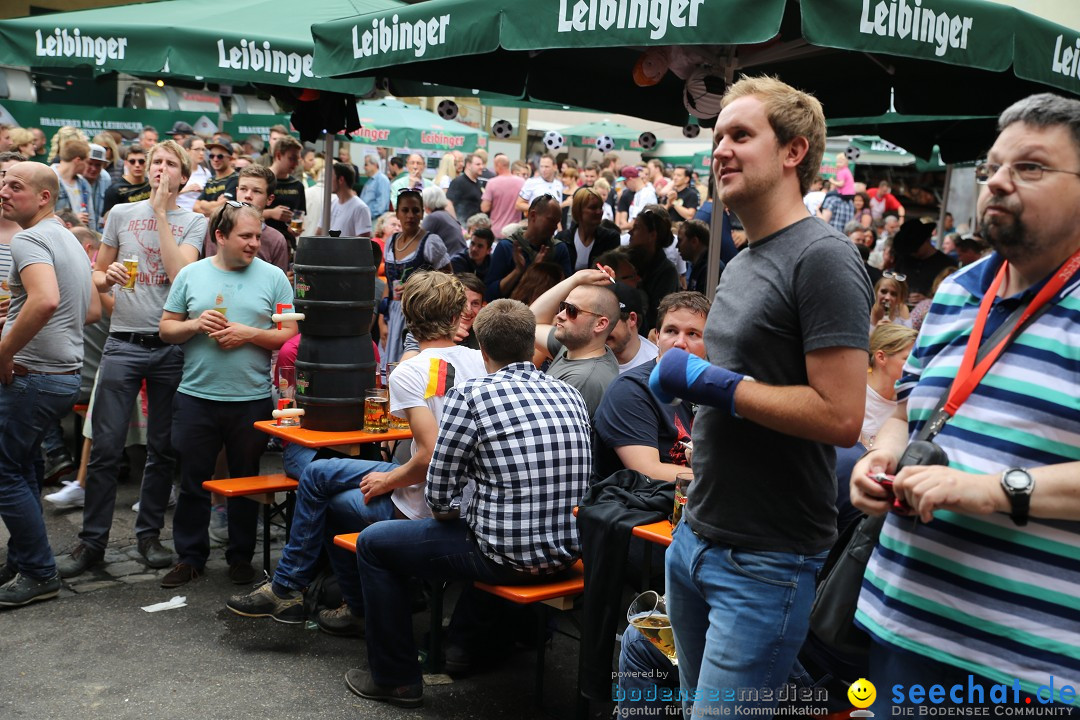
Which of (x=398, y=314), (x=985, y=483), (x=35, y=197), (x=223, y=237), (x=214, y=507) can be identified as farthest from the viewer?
(x=398, y=314)

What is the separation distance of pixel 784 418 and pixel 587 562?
1896 mm

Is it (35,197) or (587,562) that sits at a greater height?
(35,197)

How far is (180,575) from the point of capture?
5734mm

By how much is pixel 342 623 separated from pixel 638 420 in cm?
184

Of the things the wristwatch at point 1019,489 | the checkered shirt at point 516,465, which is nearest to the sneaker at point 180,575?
the checkered shirt at point 516,465

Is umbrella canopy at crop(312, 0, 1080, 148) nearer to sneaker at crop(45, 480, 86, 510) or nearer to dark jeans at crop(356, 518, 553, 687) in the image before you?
dark jeans at crop(356, 518, 553, 687)

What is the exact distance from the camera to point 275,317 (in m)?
5.68

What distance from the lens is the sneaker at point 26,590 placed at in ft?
17.5

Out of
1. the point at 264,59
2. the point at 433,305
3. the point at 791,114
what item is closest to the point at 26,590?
the point at 433,305

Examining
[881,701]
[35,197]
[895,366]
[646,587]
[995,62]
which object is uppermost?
[995,62]

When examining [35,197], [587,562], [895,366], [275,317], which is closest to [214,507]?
[275,317]

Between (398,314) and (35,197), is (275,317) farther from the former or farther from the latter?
(398,314)

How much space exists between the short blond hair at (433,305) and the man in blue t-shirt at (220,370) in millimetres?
1236

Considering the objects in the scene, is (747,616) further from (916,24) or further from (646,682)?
(916,24)
